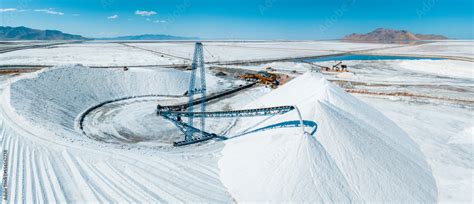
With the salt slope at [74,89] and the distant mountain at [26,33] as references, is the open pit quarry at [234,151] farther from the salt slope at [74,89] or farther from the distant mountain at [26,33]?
the distant mountain at [26,33]

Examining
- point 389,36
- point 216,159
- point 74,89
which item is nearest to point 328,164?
point 216,159

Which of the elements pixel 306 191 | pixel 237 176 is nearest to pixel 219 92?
pixel 237 176

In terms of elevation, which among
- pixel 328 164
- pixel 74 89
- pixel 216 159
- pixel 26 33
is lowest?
pixel 216 159

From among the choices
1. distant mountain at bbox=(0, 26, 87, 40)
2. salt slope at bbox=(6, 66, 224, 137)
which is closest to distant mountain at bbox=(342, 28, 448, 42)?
salt slope at bbox=(6, 66, 224, 137)

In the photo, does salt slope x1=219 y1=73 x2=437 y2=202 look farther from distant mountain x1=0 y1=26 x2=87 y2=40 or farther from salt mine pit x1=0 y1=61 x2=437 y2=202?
distant mountain x1=0 y1=26 x2=87 y2=40

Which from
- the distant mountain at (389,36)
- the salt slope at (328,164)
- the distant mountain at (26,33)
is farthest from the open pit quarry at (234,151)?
the distant mountain at (26,33)

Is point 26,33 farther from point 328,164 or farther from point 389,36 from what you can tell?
point 389,36
